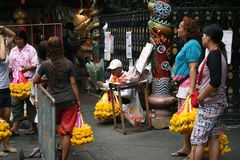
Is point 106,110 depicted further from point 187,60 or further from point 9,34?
point 187,60

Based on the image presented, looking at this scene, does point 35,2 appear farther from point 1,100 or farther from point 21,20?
point 1,100

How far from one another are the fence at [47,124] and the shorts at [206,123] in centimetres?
178

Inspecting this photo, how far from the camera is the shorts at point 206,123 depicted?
5672mm

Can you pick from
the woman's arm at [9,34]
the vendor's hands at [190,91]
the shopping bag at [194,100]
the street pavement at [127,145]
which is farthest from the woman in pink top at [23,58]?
the shopping bag at [194,100]

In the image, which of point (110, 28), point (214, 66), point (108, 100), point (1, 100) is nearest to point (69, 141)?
point (1, 100)

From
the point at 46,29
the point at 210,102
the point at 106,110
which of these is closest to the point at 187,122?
the point at 210,102

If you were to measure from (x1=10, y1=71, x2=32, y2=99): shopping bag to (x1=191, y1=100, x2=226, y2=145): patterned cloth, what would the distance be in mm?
3528

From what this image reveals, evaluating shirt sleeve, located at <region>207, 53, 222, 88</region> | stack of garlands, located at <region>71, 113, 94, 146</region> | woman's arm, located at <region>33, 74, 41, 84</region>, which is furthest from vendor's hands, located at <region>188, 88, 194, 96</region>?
woman's arm, located at <region>33, 74, 41, 84</region>

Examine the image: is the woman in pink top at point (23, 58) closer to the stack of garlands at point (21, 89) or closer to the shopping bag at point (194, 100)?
the stack of garlands at point (21, 89)

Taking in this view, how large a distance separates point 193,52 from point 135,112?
8.58 ft

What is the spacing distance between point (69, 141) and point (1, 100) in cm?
167

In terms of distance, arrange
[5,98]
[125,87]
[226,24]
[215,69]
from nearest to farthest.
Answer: [215,69]
[5,98]
[125,87]
[226,24]

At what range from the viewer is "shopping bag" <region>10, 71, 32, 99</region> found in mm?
8117

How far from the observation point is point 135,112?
28.4 ft
